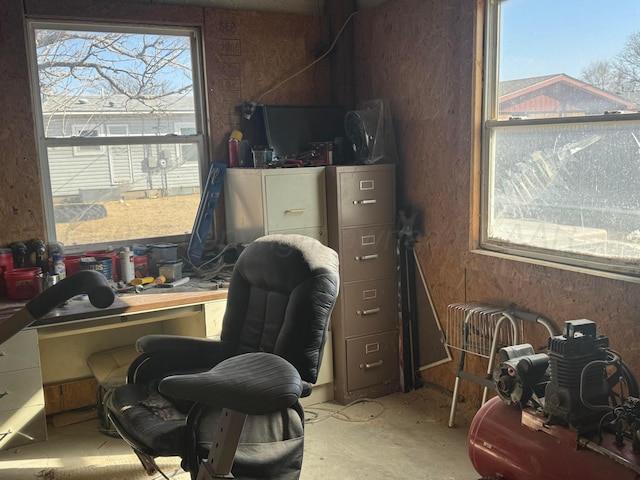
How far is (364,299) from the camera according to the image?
342cm

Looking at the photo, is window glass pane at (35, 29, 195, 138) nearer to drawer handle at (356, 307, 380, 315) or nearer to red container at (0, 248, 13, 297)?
red container at (0, 248, 13, 297)

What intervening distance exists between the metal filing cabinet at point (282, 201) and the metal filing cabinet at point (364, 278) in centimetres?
8

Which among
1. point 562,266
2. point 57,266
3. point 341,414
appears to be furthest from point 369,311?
point 57,266

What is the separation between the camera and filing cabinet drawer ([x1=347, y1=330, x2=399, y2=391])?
3.41 m

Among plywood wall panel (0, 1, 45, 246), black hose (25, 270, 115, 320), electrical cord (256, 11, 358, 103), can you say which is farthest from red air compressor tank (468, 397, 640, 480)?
plywood wall panel (0, 1, 45, 246)

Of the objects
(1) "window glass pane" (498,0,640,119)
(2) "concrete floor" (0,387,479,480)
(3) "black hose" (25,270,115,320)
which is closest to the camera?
Answer: (3) "black hose" (25,270,115,320)

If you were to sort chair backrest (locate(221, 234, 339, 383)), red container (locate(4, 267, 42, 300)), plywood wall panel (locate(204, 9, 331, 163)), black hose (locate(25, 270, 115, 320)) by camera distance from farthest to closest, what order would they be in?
plywood wall panel (locate(204, 9, 331, 163))
red container (locate(4, 267, 42, 300))
chair backrest (locate(221, 234, 339, 383))
black hose (locate(25, 270, 115, 320))

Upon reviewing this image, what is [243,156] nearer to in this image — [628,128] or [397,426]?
[397,426]

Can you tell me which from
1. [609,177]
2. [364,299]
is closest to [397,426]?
[364,299]

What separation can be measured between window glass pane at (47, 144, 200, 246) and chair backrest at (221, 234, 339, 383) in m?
1.30

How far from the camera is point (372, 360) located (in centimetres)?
348

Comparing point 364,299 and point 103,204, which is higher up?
point 103,204

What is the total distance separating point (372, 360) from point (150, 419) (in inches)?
68.6

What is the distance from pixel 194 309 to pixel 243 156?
103 centimetres
